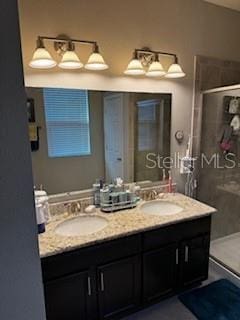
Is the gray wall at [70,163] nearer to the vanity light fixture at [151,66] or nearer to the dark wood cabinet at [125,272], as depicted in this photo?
the vanity light fixture at [151,66]

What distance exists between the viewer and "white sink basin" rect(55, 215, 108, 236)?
1883 millimetres

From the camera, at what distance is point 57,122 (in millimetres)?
1942

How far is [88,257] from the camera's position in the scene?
160 centimetres

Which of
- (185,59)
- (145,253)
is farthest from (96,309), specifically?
(185,59)

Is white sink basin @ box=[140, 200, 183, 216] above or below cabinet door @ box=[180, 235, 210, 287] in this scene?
above

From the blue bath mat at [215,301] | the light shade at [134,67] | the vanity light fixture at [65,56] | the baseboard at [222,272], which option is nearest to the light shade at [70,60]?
the vanity light fixture at [65,56]

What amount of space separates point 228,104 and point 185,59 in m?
0.72

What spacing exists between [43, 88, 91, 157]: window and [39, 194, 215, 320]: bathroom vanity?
0.60 meters

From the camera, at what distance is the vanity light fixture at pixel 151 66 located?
2076mm

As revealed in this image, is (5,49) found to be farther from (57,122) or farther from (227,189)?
(227,189)

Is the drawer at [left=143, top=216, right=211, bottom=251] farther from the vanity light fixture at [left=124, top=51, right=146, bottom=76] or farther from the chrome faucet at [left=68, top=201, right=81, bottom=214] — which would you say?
the vanity light fixture at [left=124, top=51, right=146, bottom=76]

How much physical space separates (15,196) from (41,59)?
138cm

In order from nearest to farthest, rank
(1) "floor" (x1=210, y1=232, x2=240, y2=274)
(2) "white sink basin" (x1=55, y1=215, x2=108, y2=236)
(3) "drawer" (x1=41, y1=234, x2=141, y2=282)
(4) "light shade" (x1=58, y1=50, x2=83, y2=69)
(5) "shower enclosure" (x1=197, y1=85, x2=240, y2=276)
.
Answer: (3) "drawer" (x1=41, y1=234, x2=141, y2=282)
(4) "light shade" (x1=58, y1=50, x2=83, y2=69)
(2) "white sink basin" (x1=55, y1=215, x2=108, y2=236)
(1) "floor" (x1=210, y1=232, x2=240, y2=274)
(5) "shower enclosure" (x1=197, y1=85, x2=240, y2=276)

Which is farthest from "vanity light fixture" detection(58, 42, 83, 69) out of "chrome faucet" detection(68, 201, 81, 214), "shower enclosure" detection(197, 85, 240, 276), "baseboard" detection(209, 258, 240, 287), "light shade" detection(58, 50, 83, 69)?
"baseboard" detection(209, 258, 240, 287)
